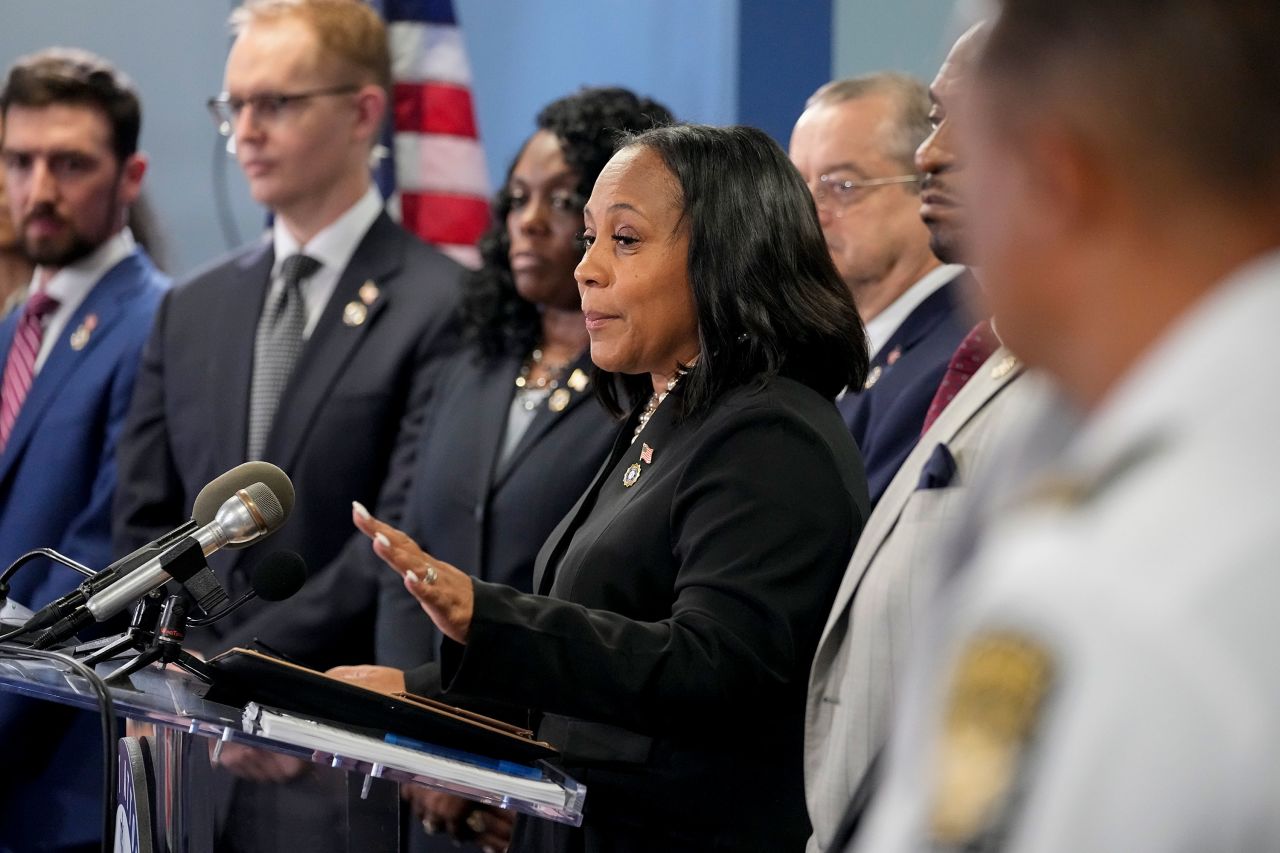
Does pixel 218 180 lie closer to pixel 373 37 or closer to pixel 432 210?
pixel 432 210

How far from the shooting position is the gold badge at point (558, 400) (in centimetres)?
385

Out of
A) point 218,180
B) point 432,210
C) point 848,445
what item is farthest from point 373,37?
point 848,445

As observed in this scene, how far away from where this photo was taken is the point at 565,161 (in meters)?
4.18

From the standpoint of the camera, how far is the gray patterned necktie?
13.9 ft

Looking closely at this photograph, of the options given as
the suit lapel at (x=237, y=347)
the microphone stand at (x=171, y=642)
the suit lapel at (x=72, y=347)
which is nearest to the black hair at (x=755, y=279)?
the microphone stand at (x=171, y=642)

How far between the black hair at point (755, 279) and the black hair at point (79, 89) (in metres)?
2.87

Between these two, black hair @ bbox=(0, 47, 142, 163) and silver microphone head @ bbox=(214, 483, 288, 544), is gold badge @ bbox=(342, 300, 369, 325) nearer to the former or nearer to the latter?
black hair @ bbox=(0, 47, 142, 163)

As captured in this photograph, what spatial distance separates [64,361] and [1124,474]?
4.31 meters

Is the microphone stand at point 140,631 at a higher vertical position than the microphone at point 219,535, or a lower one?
lower

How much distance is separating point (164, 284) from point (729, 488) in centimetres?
302

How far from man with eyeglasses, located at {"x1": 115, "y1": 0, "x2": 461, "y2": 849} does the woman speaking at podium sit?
146cm

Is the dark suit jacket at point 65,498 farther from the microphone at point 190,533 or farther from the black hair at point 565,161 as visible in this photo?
the microphone at point 190,533

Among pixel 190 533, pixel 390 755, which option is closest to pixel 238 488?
pixel 190 533

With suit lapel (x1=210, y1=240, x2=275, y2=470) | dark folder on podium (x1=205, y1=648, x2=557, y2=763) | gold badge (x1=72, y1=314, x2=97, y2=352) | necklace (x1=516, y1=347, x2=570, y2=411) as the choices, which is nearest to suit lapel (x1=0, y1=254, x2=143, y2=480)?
gold badge (x1=72, y1=314, x2=97, y2=352)
